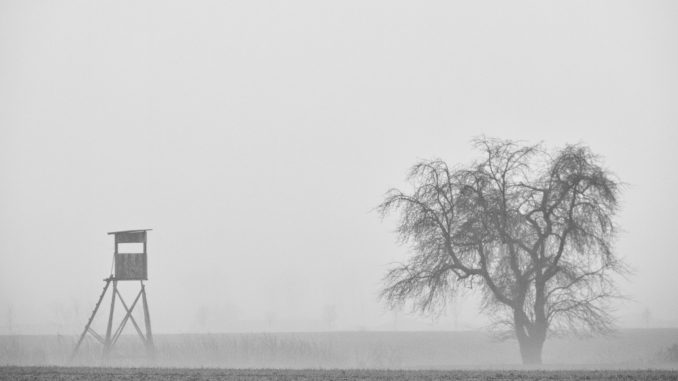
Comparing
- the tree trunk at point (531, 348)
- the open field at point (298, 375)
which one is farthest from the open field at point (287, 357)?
the open field at point (298, 375)

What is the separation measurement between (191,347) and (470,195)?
19.2 m

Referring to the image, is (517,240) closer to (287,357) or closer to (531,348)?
(531,348)

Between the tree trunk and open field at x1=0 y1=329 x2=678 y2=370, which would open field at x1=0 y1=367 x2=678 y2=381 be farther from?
open field at x1=0 y1=329 x2=678 y2=370

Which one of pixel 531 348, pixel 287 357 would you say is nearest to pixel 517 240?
pixel 531 348

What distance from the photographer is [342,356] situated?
4159 centimetres

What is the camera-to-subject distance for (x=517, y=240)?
32875mm

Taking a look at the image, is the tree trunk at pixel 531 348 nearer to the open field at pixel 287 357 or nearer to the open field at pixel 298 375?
the open field at pixel 287 357

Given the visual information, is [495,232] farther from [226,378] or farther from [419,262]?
[226,378]

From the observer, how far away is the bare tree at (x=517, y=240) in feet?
106

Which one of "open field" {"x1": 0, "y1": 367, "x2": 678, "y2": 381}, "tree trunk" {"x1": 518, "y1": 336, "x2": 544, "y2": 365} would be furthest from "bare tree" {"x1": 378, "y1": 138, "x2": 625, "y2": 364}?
"open field" {"x1": 0, "y1": 367, "x2": 678, "y2": 381}

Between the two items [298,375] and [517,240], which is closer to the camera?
[298,375]

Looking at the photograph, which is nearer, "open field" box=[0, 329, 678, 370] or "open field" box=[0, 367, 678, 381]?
"open field" box=[0, 367, 678, 381]

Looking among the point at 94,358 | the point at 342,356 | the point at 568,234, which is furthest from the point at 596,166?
the point at 94,358

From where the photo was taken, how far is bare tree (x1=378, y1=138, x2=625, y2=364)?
32.3m
